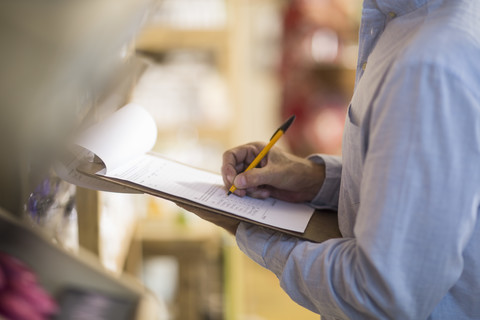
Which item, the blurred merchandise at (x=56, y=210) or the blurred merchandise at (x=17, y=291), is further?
the blurred merchandise at (x=56, y=210)

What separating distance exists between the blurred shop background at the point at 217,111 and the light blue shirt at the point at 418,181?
0.50m

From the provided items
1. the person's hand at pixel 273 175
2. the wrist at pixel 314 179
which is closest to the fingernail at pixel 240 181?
the person's hand at pixel 273 175

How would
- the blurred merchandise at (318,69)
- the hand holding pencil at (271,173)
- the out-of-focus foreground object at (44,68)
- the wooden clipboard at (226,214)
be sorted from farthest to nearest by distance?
the blurred merchandise at (318,69)
the hand holding pencil at (271,173)
the wooden clipboard at (226,214)
the out-of-focus foreground object at (44,68)

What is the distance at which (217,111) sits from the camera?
6.38ft

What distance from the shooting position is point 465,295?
60 centimetres

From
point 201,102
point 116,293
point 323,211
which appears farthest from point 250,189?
point 201,102

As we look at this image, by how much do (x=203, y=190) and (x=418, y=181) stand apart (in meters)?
0.35

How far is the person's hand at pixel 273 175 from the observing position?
767 millimetres

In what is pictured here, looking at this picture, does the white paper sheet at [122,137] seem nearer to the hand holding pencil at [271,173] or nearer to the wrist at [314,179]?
the hand holding pencil at [271,173]

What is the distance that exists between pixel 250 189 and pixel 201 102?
3.85 feet

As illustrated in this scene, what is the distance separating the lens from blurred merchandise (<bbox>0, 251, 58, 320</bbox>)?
0.32 meters

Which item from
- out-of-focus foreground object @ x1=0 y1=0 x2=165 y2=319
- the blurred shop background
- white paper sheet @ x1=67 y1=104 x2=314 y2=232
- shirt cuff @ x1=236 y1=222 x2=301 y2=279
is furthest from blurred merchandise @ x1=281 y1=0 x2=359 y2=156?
out-of-focus foreground object @ x1=0 y1=0 x2=165 y2=319

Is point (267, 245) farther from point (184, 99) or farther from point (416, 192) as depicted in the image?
point (184, 99)

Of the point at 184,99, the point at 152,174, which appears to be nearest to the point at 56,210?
the point at 152,174
